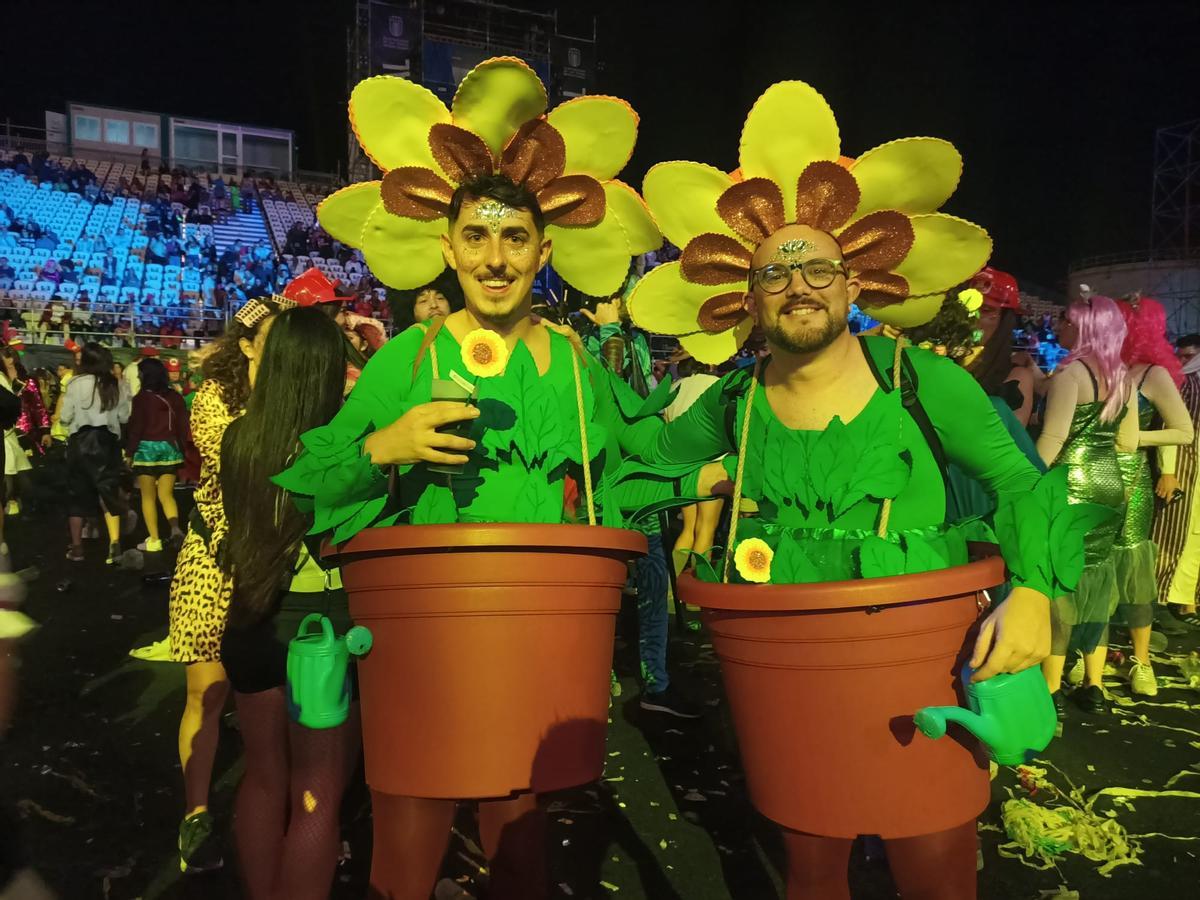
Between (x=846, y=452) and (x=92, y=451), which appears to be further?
(x=92, y=451)

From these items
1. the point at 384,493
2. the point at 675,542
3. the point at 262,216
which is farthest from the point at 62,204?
the point at 384,493

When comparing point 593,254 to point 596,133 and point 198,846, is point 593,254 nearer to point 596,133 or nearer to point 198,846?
point 596,133

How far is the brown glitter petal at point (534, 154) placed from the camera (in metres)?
1.84

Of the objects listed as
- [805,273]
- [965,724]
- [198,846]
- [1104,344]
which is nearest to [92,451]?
[198,846]

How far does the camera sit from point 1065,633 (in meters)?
3.28

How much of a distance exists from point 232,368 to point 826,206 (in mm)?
2111

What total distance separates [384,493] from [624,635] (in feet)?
12.4

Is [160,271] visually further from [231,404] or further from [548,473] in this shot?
[548,473]

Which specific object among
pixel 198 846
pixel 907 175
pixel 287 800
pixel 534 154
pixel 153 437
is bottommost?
pixel 198 846

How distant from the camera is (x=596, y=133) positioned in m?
1.93

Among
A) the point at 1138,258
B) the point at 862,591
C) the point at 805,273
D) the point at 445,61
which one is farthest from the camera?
the point at 445,61

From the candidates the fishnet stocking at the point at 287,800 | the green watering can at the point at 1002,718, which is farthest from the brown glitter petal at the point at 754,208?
the fishnet stocking at the point at 287,800

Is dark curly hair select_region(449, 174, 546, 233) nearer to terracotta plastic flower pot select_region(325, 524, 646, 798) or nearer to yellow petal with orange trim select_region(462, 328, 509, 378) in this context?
yellow petal with orange trim select_region(462, 328, 509, 378)

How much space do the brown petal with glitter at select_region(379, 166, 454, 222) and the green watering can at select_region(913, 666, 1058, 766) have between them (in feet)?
4.84
